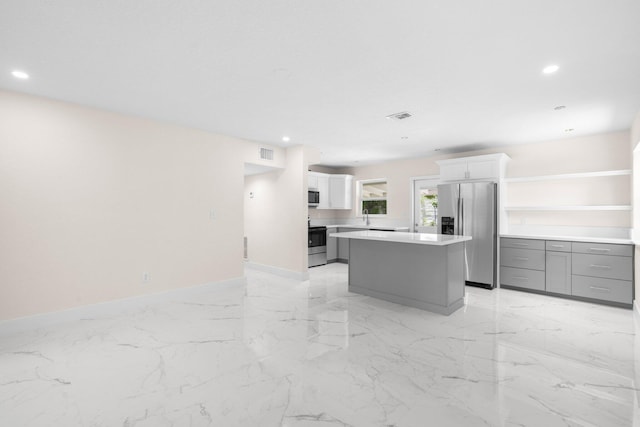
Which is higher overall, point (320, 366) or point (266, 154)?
point (266, 154)

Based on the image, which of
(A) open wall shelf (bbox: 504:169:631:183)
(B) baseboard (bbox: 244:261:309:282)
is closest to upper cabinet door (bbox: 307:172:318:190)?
(B) baseboard (bbox: 244:261:309:282)

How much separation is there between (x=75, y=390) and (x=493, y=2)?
3545mm

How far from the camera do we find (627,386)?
7.07 feet

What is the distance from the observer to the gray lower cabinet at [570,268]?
3930 mm

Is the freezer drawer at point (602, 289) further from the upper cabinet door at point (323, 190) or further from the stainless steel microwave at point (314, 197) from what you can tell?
the upper cabinet door at point (323, 190)

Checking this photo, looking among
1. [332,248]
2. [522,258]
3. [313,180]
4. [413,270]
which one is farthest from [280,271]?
[522,258]

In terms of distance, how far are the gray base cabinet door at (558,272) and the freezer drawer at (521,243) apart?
155mm

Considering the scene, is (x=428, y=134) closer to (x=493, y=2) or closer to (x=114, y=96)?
(x=493, y=2)

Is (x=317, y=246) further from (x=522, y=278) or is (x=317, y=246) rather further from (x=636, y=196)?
(x=636, y=196)

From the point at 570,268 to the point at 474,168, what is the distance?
1985 millimetres

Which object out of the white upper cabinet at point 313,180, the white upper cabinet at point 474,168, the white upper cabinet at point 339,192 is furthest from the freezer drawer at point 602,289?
the white upper cabinet at point 313,180

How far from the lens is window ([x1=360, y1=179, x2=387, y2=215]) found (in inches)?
292

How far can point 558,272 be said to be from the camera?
4359 mm

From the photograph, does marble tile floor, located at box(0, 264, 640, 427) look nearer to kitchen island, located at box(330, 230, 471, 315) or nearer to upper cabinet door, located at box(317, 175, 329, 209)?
kitchen island, located at box(330, 230, 471, 315)
